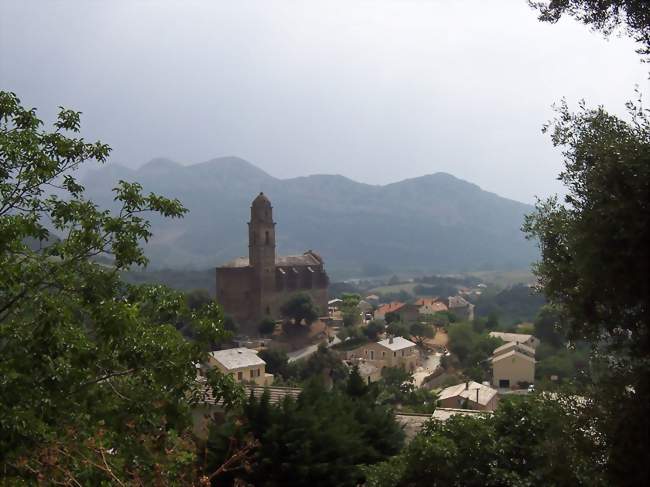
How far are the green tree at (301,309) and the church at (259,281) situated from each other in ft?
11.0

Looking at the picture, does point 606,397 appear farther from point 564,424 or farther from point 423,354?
point 423,354

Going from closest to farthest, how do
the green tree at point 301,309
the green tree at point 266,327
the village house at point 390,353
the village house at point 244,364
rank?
1. the village house at point 244,364
2. the village house at point 390,353
3. the green tree at point 301,309
4. the green tree at point 266,327

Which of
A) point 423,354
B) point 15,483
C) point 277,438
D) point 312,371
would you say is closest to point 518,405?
point 277,438

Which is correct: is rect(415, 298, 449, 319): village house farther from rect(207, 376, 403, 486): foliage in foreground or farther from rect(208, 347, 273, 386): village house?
rect(207, 376, 403, 486): foliage in foreground

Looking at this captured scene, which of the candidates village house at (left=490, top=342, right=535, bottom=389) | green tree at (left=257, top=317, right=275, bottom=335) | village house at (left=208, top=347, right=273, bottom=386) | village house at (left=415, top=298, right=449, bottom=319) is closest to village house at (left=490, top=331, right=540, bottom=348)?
village house at (left=490, top=342, right=535, bottom=389)

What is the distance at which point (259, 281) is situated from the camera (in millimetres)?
57344

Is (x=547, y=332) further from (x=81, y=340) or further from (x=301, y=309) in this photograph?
(x=81, y=340)

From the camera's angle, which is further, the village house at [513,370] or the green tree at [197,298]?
the green tree at [197,298]

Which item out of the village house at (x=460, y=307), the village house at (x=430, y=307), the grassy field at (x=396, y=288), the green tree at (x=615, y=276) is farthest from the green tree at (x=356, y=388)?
the grassy field at (x=396, y=288)

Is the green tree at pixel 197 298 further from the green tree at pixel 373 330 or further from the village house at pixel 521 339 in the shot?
the village house at pixel 521 339

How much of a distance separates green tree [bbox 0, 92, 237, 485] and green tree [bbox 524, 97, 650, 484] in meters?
3.63

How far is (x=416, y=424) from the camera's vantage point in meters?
16.9

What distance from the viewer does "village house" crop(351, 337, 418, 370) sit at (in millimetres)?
44688

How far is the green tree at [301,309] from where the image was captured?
52.8 metres
